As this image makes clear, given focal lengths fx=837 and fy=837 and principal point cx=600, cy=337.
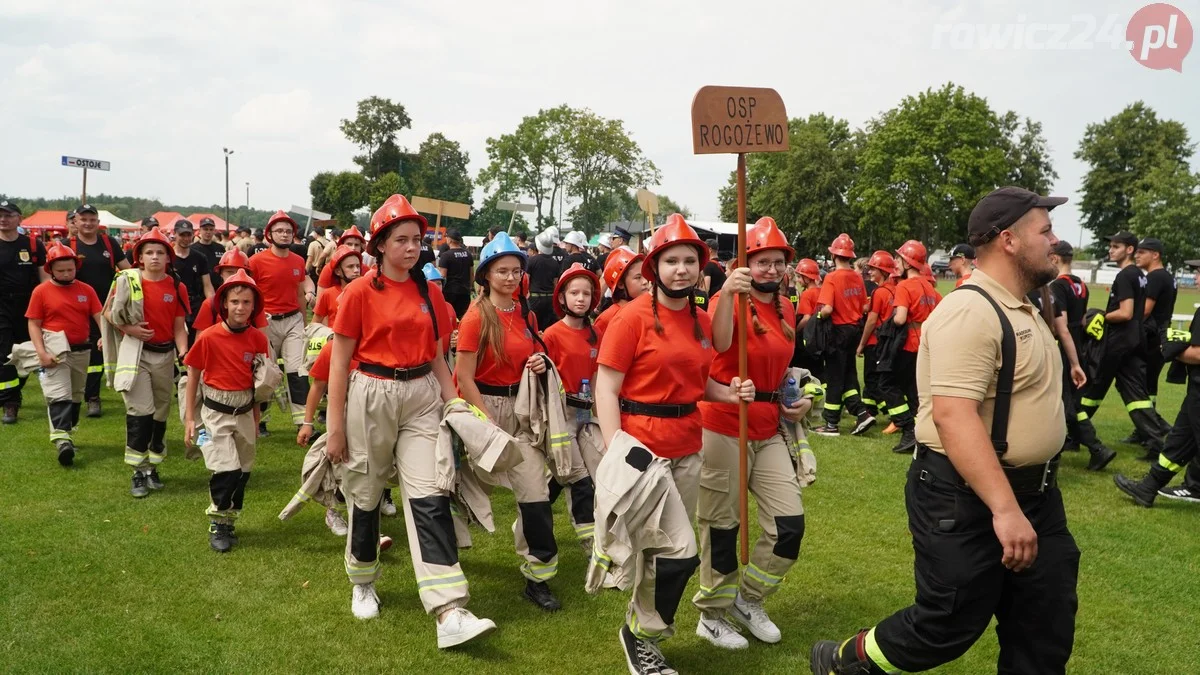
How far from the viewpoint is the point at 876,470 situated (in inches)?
340

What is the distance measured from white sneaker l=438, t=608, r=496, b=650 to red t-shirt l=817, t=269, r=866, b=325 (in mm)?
7340

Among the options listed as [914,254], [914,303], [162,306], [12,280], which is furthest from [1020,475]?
[12,280]

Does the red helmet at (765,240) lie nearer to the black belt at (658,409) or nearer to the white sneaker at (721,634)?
the black belt at (658,409)

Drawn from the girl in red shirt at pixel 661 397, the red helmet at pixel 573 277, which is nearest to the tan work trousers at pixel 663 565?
the girl in red shirt at pixel 661 397

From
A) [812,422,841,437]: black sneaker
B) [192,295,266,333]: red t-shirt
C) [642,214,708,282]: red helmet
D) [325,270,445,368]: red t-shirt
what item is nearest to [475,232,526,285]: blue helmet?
[325,270,445,368]: red t-shirt

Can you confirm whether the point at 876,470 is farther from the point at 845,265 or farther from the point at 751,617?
the point at 751,617

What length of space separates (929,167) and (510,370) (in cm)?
5697

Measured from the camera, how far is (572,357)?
573cm

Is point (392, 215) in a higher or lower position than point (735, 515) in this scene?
higher

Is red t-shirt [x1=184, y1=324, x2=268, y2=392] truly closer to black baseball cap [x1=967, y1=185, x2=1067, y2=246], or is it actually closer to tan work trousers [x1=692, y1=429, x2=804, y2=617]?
tan work trousers [x1=692, y1=429, x2=804, y2=617]

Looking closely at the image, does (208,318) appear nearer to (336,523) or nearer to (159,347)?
(159,347)

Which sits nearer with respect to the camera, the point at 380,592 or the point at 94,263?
the point at 380,592

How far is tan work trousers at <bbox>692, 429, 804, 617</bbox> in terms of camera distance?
→ 4.60 meters

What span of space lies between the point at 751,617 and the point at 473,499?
1778 mm
